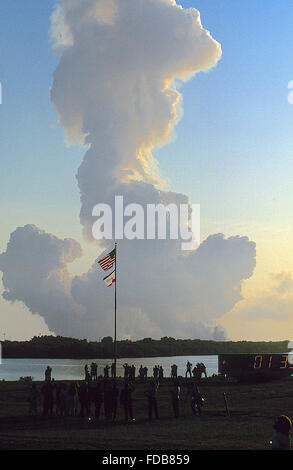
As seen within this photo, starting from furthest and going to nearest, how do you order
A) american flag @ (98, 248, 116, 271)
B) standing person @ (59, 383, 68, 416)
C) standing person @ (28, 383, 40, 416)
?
american flag @ (98, 248, 116, 271) → standing person @ (59, 383, 68, 416) → standing person @ (28, 383, 40, 416)

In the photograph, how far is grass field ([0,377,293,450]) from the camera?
2288 centimetres

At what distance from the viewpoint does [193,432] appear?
27.1 metres

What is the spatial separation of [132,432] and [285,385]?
1277 inches

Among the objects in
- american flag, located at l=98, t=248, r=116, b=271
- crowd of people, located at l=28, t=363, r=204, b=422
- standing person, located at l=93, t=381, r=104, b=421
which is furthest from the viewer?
american flag, located at l=98, t=248, r=116, b=271

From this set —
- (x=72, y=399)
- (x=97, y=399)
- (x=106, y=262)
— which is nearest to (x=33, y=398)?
(x=72, y=399)

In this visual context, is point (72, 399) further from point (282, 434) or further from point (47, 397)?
point (282, 434)

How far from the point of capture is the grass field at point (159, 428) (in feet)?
75.0

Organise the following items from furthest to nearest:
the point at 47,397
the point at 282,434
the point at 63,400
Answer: the point at 63,400 → the point at 47,397 → the point at 282,434

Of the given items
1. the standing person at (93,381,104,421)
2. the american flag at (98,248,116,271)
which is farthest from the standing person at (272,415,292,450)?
the american flag at (98,248,116,271)

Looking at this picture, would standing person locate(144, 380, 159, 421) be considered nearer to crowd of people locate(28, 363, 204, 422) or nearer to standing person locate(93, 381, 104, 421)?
crowd of people locate(28, 363, 204, 422)

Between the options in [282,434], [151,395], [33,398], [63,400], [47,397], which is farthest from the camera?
[63,400]

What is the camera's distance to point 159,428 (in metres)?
28.7

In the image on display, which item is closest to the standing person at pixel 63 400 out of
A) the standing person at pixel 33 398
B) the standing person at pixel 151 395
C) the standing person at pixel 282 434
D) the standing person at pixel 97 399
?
the standing person at pixel 33 398
